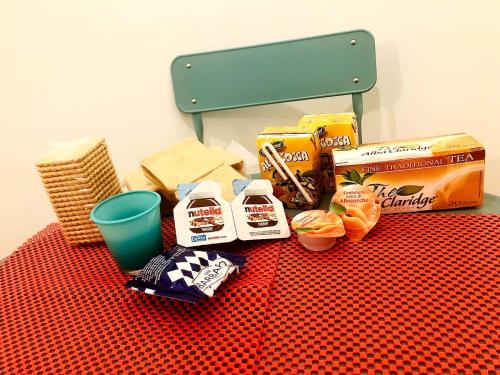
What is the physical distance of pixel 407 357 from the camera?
524mm

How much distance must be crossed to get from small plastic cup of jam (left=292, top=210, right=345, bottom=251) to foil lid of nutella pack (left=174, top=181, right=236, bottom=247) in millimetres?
136

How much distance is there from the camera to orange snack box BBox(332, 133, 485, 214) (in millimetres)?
823

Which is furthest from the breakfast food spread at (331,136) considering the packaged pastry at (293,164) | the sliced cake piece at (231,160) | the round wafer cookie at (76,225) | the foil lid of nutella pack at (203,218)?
the round wafer cookie at (76,225)

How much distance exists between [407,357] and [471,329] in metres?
0.11

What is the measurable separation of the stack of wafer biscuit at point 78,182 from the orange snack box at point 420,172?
0.51 m

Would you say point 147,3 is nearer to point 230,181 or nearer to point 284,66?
point 284,66

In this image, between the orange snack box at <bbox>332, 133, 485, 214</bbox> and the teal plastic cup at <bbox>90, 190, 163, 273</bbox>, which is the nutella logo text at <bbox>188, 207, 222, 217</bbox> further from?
the orange snack box at <bbox>332, 133, 485, 214</bbox>

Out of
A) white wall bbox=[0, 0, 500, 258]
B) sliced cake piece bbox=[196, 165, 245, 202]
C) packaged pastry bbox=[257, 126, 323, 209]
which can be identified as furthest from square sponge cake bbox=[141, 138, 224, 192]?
white wall bbox=[0, 0, 500, 258]

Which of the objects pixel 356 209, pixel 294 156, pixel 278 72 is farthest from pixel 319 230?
pixel 278 72

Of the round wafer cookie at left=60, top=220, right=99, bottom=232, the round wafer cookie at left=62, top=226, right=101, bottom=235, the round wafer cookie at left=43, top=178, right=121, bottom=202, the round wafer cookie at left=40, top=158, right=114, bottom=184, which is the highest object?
the round wafer cookie at left=40, top=158, right=114, bottom=184

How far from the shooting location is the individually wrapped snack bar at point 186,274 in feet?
2.13

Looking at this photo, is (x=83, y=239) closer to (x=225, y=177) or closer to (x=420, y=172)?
(x=225, y=177)

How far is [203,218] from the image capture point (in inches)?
31.9

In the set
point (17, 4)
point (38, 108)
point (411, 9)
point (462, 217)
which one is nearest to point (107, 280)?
point (462, 217)
